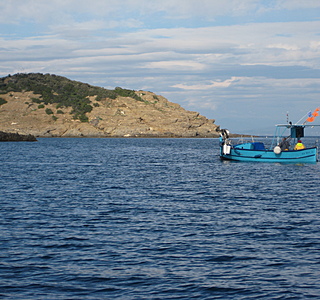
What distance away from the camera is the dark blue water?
12453mm

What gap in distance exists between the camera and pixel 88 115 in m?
179

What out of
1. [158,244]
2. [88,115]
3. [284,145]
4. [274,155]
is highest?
[88,115]

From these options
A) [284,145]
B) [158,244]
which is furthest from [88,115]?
[158,244]

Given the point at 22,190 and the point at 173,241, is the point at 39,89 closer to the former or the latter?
the point at 22,190

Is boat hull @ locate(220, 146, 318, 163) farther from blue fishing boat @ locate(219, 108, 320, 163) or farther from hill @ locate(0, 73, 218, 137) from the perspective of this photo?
hill @ locate(0, 73, 218, 137)

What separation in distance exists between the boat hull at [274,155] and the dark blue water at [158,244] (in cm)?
2508

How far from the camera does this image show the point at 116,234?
18.2m

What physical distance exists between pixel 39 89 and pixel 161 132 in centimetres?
5278

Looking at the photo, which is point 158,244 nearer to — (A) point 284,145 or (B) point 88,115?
(A) point 284,145

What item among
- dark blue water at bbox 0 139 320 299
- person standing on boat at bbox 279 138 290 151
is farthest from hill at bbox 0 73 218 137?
Result: dark blue water at bbox 0 139 320 299

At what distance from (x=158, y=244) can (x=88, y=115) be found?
165m

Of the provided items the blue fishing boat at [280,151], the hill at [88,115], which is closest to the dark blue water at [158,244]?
the blue fishing boat at [280,151]

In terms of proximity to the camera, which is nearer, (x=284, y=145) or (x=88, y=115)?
(x=284, y=145)

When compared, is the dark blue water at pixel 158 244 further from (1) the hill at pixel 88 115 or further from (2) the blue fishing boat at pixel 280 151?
(1) the hill at pixel 88 115
